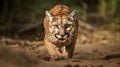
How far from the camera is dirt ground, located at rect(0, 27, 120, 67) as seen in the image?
7974mm

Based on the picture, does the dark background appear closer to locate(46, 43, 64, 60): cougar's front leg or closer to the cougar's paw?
locate(46, 43, 64, 60): cougar's front leg

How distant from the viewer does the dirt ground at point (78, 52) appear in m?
7.97

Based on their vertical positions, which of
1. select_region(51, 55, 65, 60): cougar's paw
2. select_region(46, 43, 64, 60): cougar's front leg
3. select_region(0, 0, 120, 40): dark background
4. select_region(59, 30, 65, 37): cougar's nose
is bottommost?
select_region(0, 0, 120, 40): dark background

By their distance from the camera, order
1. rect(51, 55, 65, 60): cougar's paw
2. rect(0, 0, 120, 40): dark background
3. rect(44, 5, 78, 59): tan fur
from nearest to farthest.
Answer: rect(51, 55, 65, 60): cougar's paw, rect(44, 5, 78, 59): tan fur, rect(0, 0, 120, 40): dark background

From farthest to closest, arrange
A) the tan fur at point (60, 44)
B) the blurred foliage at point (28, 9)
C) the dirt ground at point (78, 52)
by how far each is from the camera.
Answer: the blurred foliage at point (28, 9) < the tan fur at point (60, 44) < the dirt ground at point (78, 52)

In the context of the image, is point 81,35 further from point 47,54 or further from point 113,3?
point 47,54

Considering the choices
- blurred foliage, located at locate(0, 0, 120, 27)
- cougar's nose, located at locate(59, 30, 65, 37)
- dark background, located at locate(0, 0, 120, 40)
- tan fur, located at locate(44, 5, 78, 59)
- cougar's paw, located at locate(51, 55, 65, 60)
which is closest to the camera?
cougar's nose, located at locate(59, 30, 65, 37)

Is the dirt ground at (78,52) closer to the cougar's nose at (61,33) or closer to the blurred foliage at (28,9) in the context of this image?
the cougar's nose at (61,33)

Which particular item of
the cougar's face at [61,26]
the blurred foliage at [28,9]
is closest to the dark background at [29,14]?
the blurred foliage at [28,9]

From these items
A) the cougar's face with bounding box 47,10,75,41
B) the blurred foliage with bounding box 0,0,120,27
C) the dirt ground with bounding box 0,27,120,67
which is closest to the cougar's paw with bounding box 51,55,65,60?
the dirt ground with bounding box 0,27,120,67

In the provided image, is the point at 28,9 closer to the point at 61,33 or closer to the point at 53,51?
the point at 53,51

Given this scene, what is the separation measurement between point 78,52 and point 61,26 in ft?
9.44

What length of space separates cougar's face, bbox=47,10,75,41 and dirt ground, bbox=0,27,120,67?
599 millimetres

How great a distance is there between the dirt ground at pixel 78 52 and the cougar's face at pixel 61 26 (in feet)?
1.97
